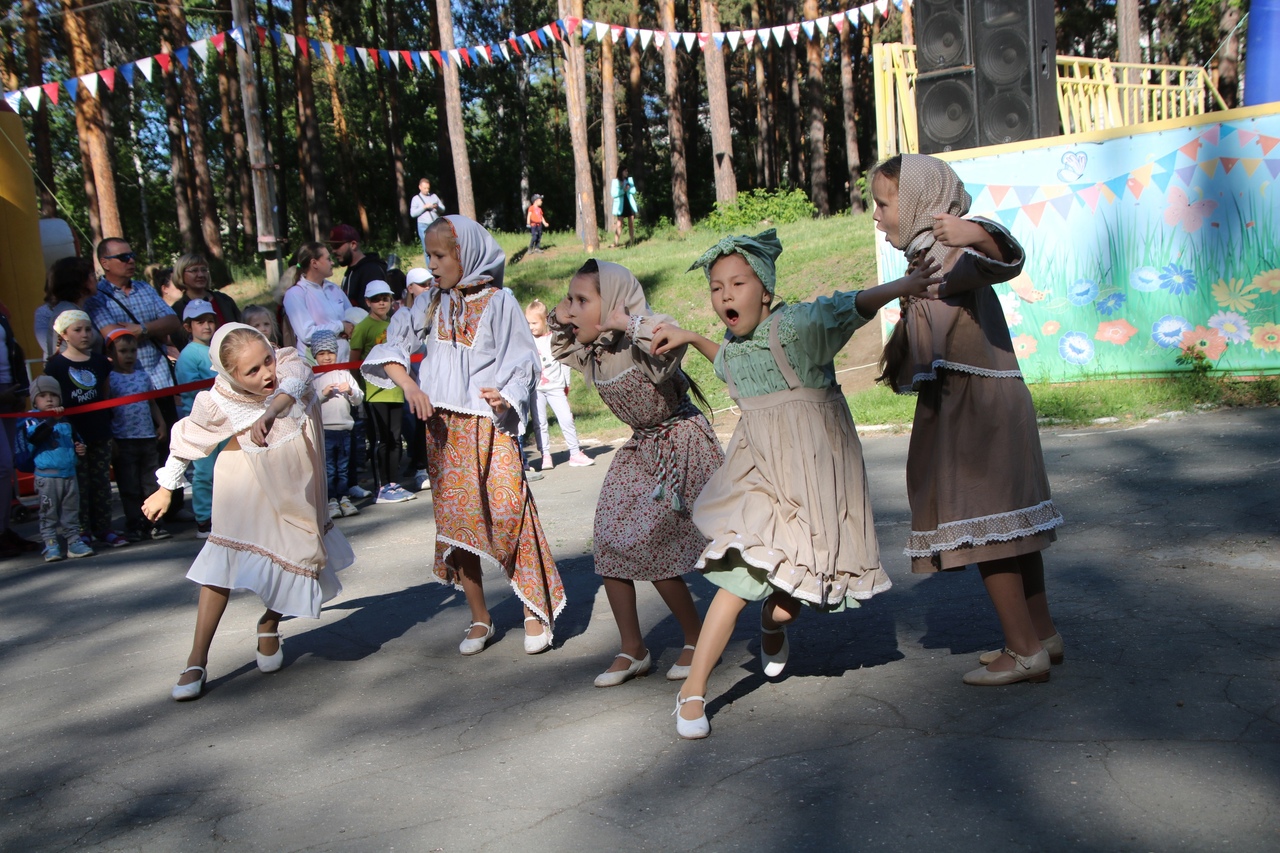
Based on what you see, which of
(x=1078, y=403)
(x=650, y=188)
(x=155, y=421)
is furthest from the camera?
(x=650, y=188)

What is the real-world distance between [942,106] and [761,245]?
821cm

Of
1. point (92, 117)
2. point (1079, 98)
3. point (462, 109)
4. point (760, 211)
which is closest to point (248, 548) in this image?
point (1079, 98)

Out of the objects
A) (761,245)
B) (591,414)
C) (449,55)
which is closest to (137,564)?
(761,245)

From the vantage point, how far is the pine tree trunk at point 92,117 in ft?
61.1

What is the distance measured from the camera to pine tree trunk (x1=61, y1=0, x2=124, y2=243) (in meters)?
18.6

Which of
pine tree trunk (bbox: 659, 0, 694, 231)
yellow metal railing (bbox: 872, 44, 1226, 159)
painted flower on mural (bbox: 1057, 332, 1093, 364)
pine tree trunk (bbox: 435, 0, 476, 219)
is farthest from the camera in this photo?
pine tree trunk (bbox: 659, 0, 694, 231)

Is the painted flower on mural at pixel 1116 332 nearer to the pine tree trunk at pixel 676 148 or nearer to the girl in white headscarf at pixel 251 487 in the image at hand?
the girl in white headscarf at pixel 251 487

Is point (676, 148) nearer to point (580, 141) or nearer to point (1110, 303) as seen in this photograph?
point (580, 141)

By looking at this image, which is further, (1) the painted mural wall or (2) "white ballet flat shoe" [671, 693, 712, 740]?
(1) the painted mural wall

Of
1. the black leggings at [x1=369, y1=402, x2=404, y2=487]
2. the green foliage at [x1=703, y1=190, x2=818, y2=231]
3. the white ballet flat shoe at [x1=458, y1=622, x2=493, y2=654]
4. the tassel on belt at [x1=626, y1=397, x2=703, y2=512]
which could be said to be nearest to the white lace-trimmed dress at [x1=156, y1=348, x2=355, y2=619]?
the white ballet flat shoe at [x1=458, y1=622, x2=493, y2=654]

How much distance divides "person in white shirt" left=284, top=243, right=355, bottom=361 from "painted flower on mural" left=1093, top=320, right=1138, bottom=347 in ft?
22.9

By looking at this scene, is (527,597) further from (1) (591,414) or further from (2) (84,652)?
Answer: (1) (591,414)

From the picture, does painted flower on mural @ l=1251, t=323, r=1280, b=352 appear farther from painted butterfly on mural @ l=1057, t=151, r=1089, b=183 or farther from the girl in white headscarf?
the girl in white headscarf

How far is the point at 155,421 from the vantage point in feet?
28.5
